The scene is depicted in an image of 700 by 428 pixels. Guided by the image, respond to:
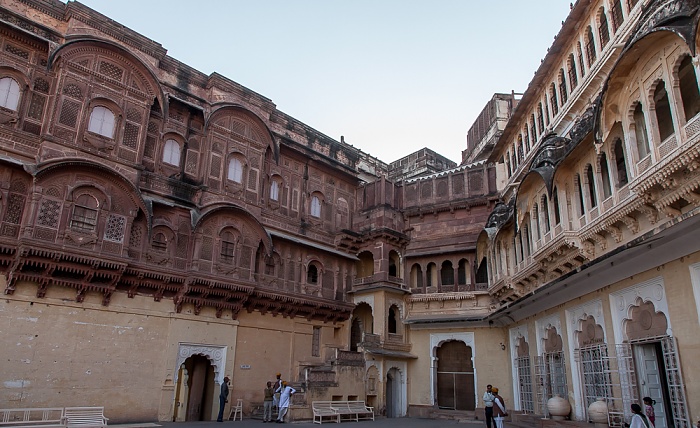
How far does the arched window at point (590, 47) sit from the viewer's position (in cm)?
1413

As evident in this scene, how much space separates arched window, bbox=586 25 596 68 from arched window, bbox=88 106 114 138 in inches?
606

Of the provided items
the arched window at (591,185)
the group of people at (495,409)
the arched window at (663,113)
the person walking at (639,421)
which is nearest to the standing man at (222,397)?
the group of people at (495,409)

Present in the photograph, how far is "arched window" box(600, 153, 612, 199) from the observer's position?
1218 centimetres

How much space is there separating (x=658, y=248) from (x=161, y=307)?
49.1 ft

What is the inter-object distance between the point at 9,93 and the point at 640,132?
58.0 ft

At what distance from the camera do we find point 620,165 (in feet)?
38.6

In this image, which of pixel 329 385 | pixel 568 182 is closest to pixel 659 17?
pixel 568 182

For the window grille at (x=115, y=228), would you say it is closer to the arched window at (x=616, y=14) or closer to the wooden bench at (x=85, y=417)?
the wooden bench at (x=85, y=417)

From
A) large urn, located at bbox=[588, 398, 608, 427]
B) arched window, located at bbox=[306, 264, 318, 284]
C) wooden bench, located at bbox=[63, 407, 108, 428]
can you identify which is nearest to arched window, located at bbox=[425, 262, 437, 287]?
arched window, located at bbox=[306, 264, 318, 284]

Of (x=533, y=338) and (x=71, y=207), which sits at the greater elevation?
(x=71, y=207)

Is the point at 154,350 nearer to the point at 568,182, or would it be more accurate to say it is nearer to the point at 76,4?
the point at 76,4

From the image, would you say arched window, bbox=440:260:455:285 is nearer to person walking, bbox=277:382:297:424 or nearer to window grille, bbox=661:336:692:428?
person walking, bbox=277:382:297:424

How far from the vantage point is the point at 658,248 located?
384 inches

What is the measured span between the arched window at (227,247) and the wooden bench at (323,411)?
6174 mm
